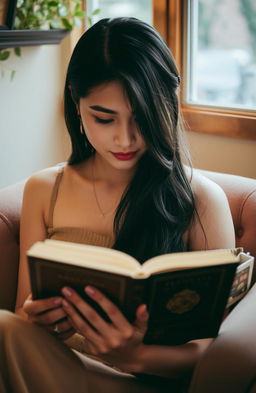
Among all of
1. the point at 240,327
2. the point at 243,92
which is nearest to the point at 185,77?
the point at 243,92

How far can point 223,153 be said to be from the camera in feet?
6.74

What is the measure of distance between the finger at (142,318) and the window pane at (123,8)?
5.20 ft

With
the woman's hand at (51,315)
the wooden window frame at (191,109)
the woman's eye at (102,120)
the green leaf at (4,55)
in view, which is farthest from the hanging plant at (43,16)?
the woman's hand at (51,315)

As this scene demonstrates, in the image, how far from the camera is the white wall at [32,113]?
2.25m

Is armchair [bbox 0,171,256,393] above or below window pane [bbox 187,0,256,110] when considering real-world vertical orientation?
below

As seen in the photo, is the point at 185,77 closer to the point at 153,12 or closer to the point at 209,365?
the point at 153,12

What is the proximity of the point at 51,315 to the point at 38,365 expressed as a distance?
12 cm

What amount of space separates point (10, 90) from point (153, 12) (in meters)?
0.66

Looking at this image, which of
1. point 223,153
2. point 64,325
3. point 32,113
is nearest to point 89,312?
point 64,325

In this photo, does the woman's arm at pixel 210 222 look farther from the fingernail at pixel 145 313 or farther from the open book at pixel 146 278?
the fingernail at pixel 145 313

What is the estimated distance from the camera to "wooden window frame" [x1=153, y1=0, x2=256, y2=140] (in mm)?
1976

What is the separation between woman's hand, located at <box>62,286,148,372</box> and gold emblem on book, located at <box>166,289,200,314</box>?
0.18ft

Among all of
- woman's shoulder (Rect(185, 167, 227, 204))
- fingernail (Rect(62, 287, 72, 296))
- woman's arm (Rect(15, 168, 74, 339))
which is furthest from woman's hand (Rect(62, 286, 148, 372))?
woman's shoulder (Rect(185, 167, 227, 204))

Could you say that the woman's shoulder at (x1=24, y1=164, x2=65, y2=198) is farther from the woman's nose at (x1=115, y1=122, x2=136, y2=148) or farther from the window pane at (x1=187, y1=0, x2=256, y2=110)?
the window pane at (x1=187, y1=0, x2=256, y2=110)
